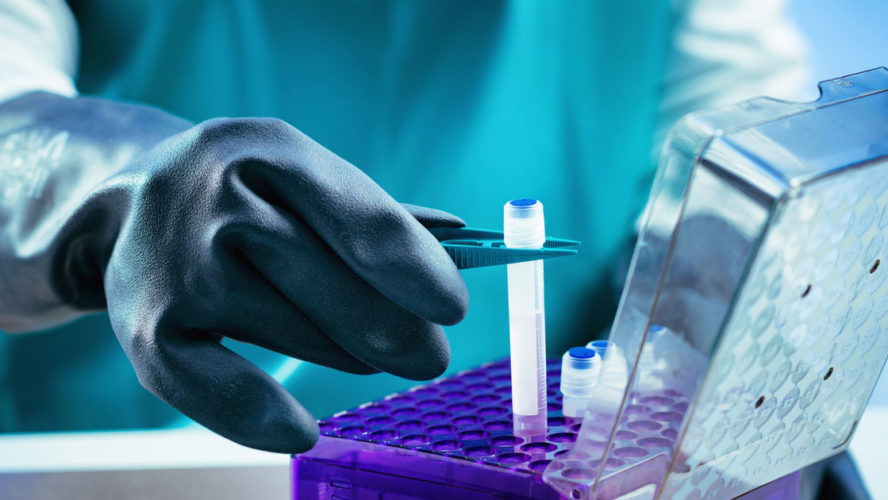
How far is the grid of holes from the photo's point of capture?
1.35 feet

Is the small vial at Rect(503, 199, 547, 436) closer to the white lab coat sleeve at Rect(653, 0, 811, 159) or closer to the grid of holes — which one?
the grid of holes

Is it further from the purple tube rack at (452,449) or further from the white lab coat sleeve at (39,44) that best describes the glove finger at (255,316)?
the white lab coat sleeve at (39,44)

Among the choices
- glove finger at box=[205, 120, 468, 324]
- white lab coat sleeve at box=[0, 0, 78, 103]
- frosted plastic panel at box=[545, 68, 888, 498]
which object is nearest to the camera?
frosted plastic panel at box=[545, 68, 888, 498]

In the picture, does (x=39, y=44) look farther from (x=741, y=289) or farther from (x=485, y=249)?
(x=741, y=289)

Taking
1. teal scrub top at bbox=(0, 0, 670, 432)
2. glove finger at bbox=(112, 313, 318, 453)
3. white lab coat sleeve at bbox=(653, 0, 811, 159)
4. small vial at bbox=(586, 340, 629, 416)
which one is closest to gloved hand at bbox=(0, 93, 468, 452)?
glove finger at bbox=(112, 313, 318, 453)

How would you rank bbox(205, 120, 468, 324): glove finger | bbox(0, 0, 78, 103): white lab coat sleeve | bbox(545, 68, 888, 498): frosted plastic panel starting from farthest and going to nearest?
bbox(0, 0, 78, 103): white lab coat sleeve → bbox(205, 120, 468, 324): glove finger → bbox(545, 68, 888, 498): frosted plastic panel

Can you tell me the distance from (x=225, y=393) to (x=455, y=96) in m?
0.62

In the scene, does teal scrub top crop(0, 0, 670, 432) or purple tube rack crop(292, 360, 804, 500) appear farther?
teal scrub top crop(0, 0, 670, 432)

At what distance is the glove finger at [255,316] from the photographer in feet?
1.61

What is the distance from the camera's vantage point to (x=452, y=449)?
0.50 metres

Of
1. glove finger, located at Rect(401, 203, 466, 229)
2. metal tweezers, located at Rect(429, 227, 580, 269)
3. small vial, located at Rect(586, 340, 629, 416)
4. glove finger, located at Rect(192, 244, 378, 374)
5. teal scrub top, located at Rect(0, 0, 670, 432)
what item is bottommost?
small vial, located at Rect(586, 340, 629, 416)

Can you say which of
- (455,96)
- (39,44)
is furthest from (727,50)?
(39,44)

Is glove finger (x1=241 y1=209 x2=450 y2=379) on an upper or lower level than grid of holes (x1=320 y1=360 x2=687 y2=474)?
upper

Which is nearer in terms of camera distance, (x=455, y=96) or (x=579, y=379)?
(x=579, y=379)
